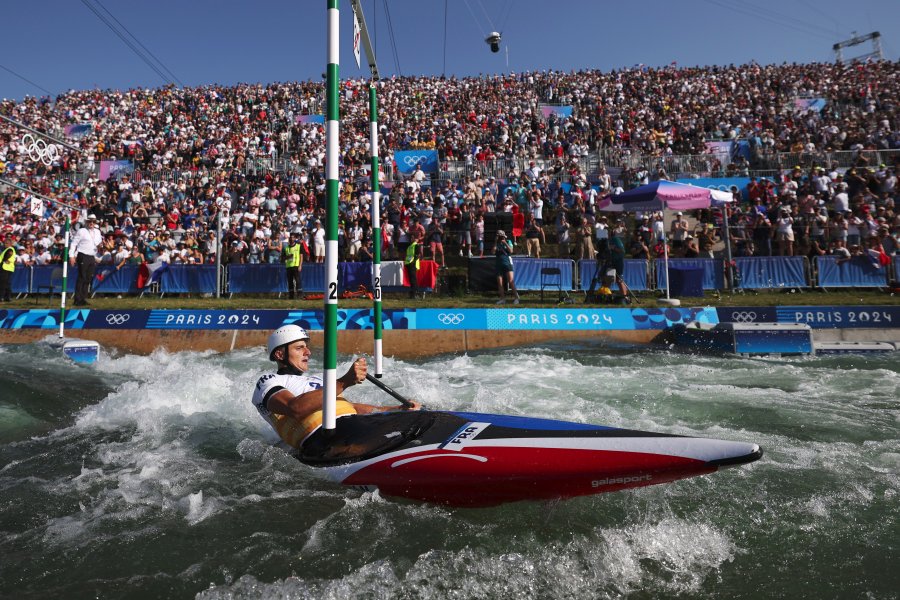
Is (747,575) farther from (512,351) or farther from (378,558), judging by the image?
(512,351)

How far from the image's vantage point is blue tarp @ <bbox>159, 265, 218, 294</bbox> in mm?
15625

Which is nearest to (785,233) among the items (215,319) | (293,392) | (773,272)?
(773,272)

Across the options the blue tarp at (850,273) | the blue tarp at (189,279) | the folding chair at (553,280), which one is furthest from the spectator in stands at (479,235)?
the blue tarp at (850,273)

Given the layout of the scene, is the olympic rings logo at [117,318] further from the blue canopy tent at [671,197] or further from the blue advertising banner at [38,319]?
the blue canopy tent at [671,197]

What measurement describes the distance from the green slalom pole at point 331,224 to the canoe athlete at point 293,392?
0.43 metres

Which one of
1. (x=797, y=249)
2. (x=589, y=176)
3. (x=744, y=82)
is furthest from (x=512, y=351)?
(x=744, y=82)

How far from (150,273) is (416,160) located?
10486mm

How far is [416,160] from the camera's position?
71.9 ft

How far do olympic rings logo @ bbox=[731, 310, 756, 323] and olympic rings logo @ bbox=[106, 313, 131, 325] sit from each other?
12.7m

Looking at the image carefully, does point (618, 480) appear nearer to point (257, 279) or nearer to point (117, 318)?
point (117, 318)

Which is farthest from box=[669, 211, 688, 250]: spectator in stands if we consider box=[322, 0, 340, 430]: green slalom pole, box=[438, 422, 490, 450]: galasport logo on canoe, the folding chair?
box=[322, 0, 340, 430]: green slalom pole

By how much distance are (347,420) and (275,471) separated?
0.99 m

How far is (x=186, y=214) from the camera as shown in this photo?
20.1 metres

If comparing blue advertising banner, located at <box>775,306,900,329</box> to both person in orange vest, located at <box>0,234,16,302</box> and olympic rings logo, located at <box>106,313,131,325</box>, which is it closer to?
olympic rings logo, located at <box>106,313,131,325</box>
